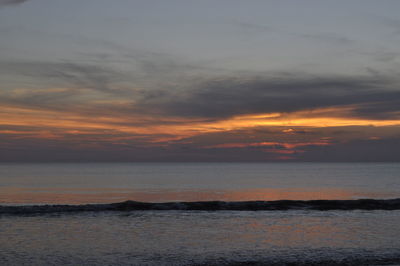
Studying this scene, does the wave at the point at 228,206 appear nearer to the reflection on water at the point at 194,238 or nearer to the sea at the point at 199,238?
the sea at the point at 199,238

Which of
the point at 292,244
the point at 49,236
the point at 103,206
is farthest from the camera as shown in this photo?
the point at 103,206

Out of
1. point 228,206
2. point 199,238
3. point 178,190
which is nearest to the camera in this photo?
point 199,238

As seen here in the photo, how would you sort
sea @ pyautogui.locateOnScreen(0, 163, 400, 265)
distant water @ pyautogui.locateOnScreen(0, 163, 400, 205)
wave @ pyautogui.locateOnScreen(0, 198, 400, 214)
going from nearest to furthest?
1. sea @ pyautogui.locateOnScreen(0, 163, 400, 265)
2. wave @ pyautogui.locateOnScreen(0, 198, 400, 214)
3. distant water @ pyautogui.locateOnScreen(0, 163, 400, 205)

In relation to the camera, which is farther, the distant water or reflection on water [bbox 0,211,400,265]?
the distant water

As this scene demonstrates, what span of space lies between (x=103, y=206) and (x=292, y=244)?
19.3m

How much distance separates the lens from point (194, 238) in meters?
21.9

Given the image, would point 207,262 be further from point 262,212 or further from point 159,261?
point 262,212

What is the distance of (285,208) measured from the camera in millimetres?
35125

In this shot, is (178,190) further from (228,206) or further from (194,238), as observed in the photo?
(194,238)

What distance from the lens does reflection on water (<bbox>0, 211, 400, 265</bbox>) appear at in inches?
710

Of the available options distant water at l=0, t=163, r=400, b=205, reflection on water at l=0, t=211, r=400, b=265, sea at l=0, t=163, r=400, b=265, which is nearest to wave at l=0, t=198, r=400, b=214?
sea at l=0, t=163, r=400, b=265

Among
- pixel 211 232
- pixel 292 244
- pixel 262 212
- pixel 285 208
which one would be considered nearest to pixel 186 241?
pixel 211 232

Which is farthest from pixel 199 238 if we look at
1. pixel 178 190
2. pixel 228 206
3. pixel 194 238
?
pixel 178 190

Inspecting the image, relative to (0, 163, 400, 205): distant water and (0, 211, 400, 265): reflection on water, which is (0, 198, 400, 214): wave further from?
(0, 163, 400, 205): distant water
